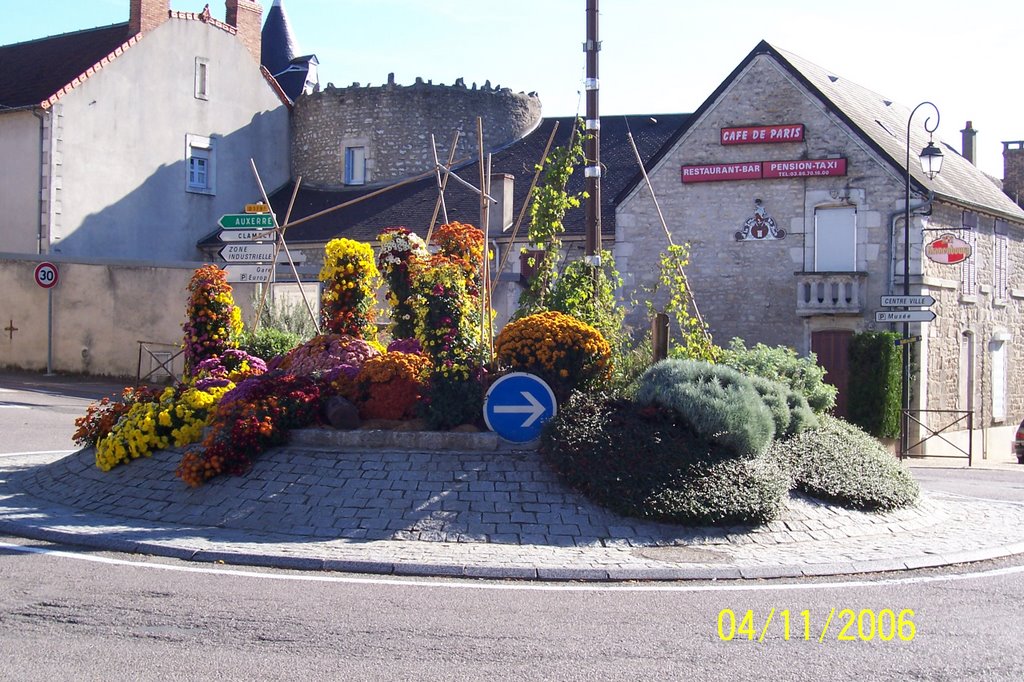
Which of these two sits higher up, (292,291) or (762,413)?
(292,291)

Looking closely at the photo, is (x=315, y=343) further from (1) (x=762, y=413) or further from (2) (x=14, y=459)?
(1) (x=762, y=413)

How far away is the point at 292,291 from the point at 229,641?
22386mm

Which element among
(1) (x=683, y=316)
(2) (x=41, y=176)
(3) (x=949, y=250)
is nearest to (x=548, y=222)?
(1) (x=683, y=316)

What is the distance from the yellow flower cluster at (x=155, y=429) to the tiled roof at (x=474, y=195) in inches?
739

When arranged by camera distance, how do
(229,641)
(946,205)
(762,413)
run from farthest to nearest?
(946,205), (762,413), (229,641)

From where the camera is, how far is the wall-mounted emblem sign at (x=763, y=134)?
25250 mm

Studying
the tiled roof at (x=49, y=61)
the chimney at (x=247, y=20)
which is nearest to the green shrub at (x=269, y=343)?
the tiled roof at (x=49, y=61)

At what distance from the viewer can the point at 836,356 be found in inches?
972

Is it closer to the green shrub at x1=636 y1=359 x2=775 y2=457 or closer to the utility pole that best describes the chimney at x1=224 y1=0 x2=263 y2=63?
the utility pole

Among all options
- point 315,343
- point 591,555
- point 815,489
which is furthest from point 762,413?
point 315,343

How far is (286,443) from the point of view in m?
10.4

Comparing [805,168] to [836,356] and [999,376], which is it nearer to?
[836,356]

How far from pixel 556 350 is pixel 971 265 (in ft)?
65.1
